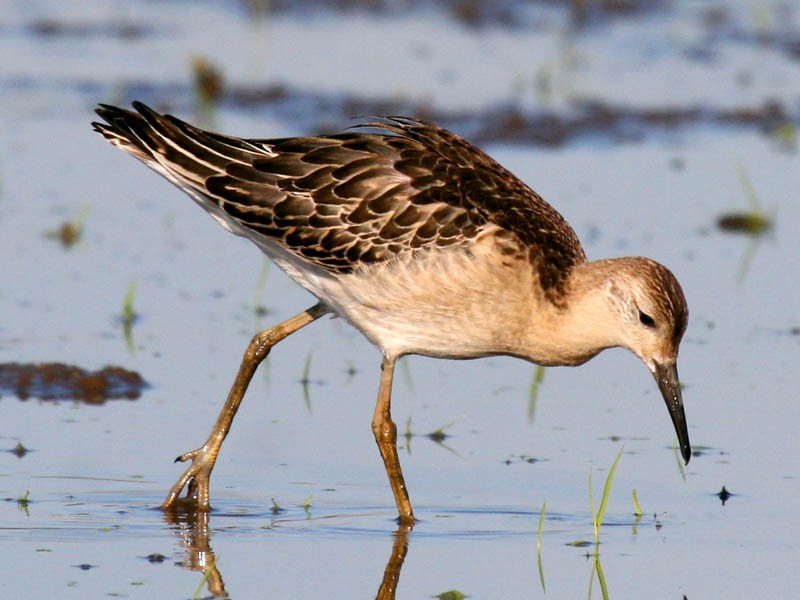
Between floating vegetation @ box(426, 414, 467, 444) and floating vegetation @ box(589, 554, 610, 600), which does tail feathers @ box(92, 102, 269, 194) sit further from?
floating vegetation @ box(589, 554, 610, 600)

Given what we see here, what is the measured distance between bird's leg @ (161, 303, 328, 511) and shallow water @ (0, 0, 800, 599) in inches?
5.8

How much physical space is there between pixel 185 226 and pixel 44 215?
1.09 m

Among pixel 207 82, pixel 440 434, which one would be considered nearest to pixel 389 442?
pixel 440 434

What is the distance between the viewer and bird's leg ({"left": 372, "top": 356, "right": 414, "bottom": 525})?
9.12m

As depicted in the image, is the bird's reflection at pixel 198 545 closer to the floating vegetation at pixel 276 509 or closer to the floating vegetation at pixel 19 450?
the floating vegetation at pixel 276 509

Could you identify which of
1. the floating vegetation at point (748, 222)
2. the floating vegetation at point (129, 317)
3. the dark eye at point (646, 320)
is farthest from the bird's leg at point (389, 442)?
the floating vegetation at point (748, 222)

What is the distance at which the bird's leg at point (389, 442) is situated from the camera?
9125mm

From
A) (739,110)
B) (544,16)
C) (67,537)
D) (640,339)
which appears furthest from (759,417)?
(544,16)

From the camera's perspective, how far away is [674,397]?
365 inches

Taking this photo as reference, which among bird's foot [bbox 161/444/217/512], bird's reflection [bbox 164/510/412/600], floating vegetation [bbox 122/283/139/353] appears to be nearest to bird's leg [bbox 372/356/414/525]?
bird's reflection [bbox 164/510/412/600]

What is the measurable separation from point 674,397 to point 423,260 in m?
1.46

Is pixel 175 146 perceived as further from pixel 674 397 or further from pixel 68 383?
pixel 674 397

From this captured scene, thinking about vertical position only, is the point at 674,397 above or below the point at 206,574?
above

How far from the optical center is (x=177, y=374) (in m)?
11.1
